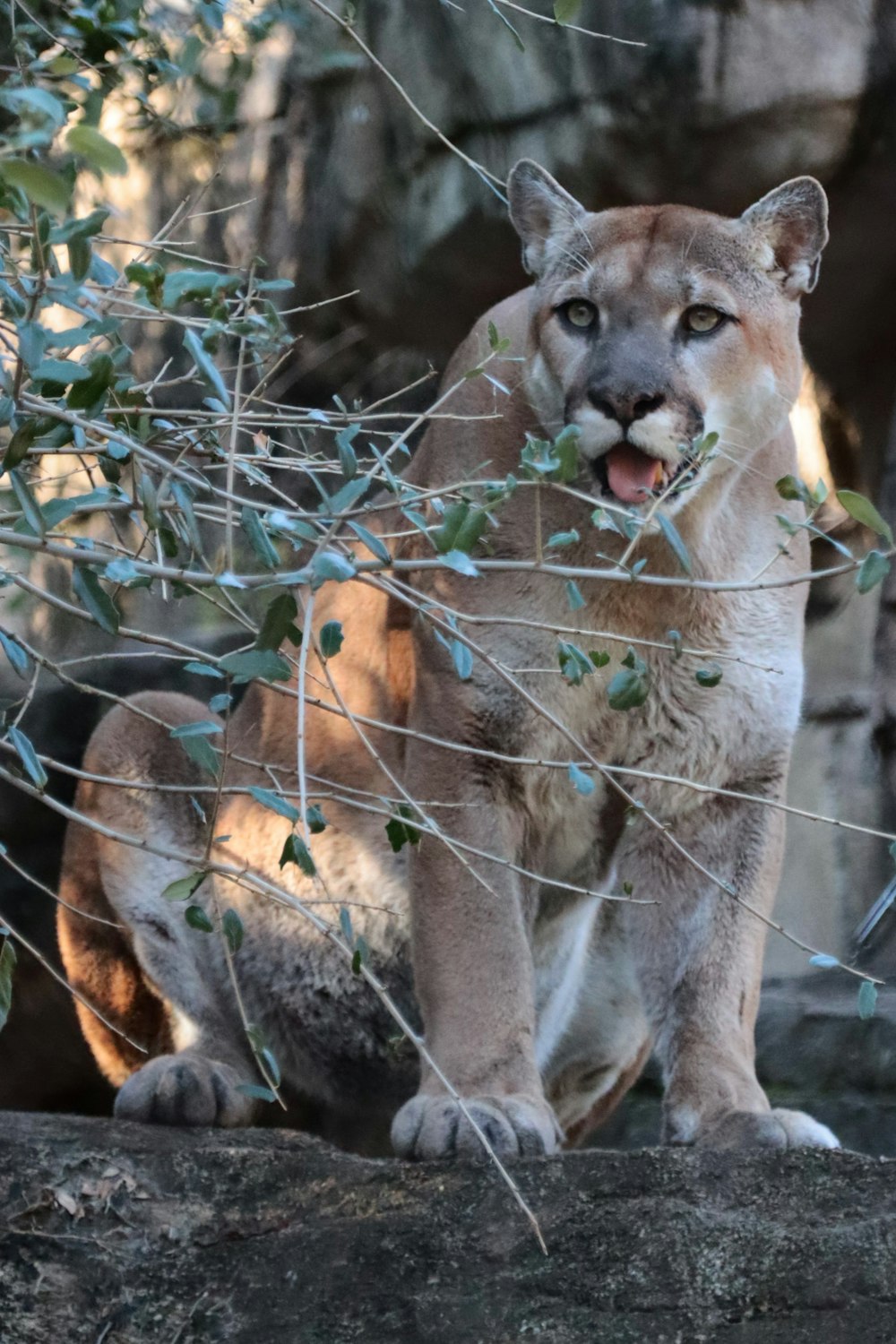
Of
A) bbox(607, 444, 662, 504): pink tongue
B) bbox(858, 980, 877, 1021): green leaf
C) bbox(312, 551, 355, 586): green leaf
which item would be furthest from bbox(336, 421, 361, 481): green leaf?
bbox(858, 980, 877, 1021): green leaf

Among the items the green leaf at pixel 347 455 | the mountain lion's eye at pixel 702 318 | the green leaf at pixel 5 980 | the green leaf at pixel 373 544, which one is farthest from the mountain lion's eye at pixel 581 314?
the green leaf at pixel 5 980

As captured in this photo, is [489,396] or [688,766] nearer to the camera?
[688,766]

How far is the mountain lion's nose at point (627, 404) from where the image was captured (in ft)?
9.57

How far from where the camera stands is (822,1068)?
4.62m

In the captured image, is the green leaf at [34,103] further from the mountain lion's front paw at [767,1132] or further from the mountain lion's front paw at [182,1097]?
the mountain lion's front paw at [182,1097]

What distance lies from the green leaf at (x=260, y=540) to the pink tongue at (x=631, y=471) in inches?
37.4

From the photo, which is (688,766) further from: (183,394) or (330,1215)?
(183,394)

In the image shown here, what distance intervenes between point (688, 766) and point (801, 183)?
3.79 feet

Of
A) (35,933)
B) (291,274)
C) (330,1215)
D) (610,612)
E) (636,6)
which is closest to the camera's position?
(330,1215)

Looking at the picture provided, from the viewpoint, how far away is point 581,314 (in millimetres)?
3232

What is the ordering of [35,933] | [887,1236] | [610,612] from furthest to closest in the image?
[35,933] → [610,612] → [887,1236]

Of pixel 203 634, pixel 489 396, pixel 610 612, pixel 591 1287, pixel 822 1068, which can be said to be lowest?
pixel 822 1068

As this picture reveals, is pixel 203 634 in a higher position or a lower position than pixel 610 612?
lower

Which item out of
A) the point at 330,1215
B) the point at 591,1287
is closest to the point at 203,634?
the point at 330,1215
